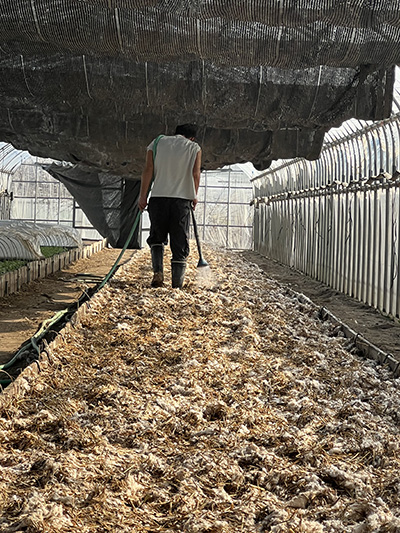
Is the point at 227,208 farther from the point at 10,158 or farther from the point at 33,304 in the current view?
the point at 33,304

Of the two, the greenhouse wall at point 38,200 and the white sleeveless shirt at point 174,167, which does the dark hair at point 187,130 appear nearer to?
the white sleeveless shirt at point 174,167

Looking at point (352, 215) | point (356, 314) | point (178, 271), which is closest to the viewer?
point (178, 271)

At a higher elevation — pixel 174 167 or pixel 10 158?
pixel 10 158

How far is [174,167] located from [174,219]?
560 mm

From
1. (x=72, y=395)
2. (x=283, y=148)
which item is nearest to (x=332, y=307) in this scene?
(x=283, y=148)

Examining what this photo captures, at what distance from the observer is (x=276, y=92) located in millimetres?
6949

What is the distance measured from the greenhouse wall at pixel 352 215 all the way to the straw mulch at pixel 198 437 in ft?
12.3

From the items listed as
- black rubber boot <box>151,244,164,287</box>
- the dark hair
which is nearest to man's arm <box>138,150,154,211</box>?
the dark hair

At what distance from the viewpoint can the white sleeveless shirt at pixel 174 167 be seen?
283 inches

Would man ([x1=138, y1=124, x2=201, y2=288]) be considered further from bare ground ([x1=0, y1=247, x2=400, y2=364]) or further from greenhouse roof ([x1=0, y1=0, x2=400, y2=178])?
bare ground ([x1=0, y1=247, x2=400, y2=364])

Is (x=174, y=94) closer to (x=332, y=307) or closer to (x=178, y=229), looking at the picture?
(x=178, y=229)

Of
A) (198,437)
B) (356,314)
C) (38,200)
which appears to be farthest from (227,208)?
(198,437)

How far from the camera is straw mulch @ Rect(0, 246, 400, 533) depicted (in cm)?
236

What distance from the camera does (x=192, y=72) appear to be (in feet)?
21.8
